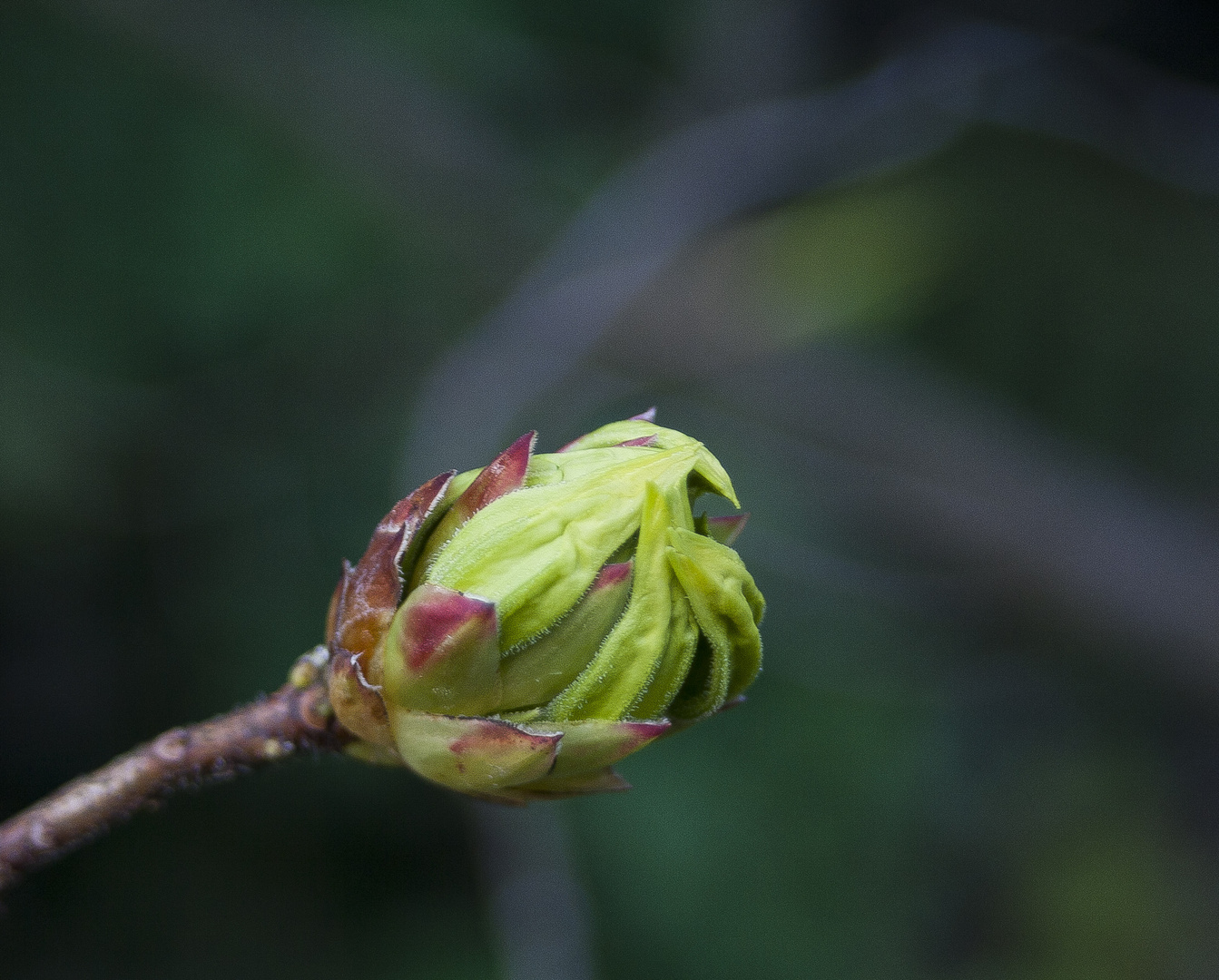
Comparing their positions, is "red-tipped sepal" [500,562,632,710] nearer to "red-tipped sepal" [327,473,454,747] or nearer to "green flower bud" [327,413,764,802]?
"green flower bud" [327,413,764,802]

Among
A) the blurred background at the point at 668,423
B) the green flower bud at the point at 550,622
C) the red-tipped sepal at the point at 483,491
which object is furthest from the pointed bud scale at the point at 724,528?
the blurred background at the point at 668,423

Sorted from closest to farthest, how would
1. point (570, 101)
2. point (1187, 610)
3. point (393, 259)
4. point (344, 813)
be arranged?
point (344, 813)
point (1187, 610)
point (393, 259)
point (570, 101)

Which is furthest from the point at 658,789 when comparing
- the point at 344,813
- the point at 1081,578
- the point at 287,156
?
the point at 287,156

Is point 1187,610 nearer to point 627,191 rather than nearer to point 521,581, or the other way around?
point 627,191

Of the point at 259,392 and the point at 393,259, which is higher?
the point at 393,259

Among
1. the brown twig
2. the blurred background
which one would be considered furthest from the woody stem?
the blurred background

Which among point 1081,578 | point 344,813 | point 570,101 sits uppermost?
point 570,101

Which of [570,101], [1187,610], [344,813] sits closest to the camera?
[344,813]
